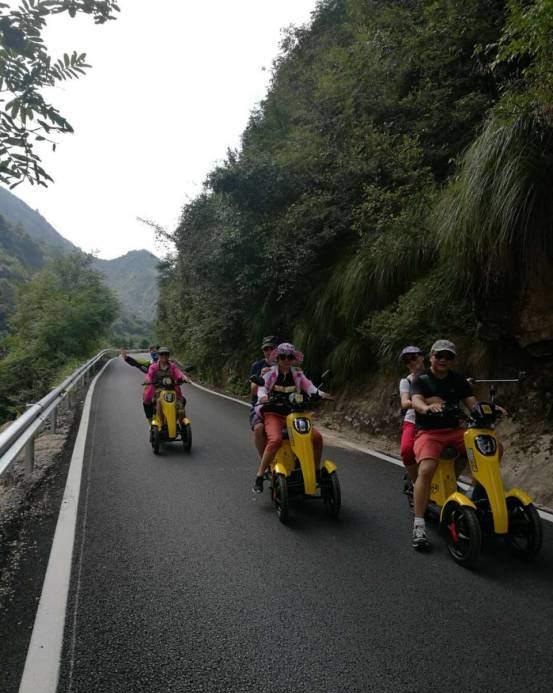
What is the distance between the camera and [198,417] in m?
11.7

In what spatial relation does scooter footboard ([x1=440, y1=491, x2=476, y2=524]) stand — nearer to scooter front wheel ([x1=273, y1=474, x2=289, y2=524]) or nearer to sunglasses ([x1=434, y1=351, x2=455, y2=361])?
sunglasses ([x1=434, y1=351, x2=455, y2=361])

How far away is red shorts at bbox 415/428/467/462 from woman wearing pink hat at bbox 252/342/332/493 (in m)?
1.19

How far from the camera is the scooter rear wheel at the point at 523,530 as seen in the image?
3.69 m

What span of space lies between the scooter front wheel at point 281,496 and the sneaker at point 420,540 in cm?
122

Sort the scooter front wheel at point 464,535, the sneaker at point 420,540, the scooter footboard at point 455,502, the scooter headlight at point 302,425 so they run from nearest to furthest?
the scooter front wheel at point 464,535 → the scooter footboard at point 455,502 → the sneaker at point 420,540 → the scooter headlight at point 302,425

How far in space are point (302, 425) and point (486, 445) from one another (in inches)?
69.7

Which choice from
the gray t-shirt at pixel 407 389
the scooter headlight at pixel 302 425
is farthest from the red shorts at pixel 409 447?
the scooter headlight at pixel 302 425

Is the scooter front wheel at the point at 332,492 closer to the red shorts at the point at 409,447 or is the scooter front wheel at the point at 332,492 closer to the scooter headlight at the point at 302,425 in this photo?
the scooter headlight at the point at 302,425

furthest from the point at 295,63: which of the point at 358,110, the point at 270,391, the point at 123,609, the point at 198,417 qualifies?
the point at 123,609

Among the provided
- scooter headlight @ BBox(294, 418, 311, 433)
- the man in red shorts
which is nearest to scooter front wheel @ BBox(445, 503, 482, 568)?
the man in red shorts

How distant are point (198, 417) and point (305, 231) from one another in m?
5.25

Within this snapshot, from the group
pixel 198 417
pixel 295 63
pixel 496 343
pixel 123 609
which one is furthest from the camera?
pixel 295 63

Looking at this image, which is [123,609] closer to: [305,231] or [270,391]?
[270,391]

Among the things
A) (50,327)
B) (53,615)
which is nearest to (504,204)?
(53,615)
